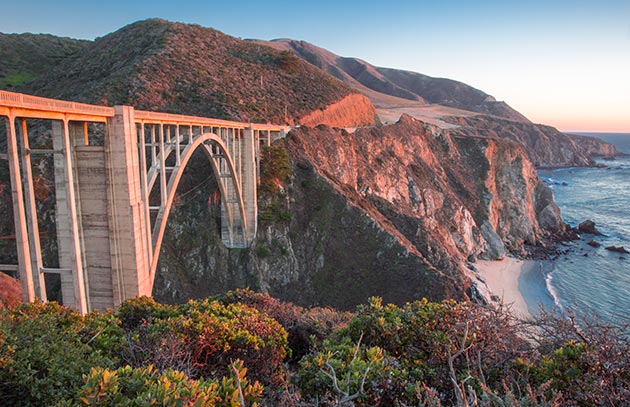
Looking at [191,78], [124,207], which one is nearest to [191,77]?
[191,78]

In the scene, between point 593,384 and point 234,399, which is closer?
point 234,399

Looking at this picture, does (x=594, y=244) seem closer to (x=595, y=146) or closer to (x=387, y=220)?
(x=387, y=220)

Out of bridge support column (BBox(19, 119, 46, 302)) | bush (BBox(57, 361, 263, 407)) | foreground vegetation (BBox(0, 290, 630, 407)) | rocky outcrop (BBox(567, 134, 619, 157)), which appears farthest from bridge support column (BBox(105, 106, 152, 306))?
rocky outcrop (BBox(567, 134, 619, 157))

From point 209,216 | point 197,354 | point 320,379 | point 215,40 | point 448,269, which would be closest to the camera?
point 320,379

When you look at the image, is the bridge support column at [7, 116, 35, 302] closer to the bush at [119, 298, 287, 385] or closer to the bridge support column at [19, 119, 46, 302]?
the bridge support column at [19, 119, 46, 302]

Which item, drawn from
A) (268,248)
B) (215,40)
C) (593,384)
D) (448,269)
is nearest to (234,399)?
(593,384)

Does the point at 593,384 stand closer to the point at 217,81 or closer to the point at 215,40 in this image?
the point at 217,81
